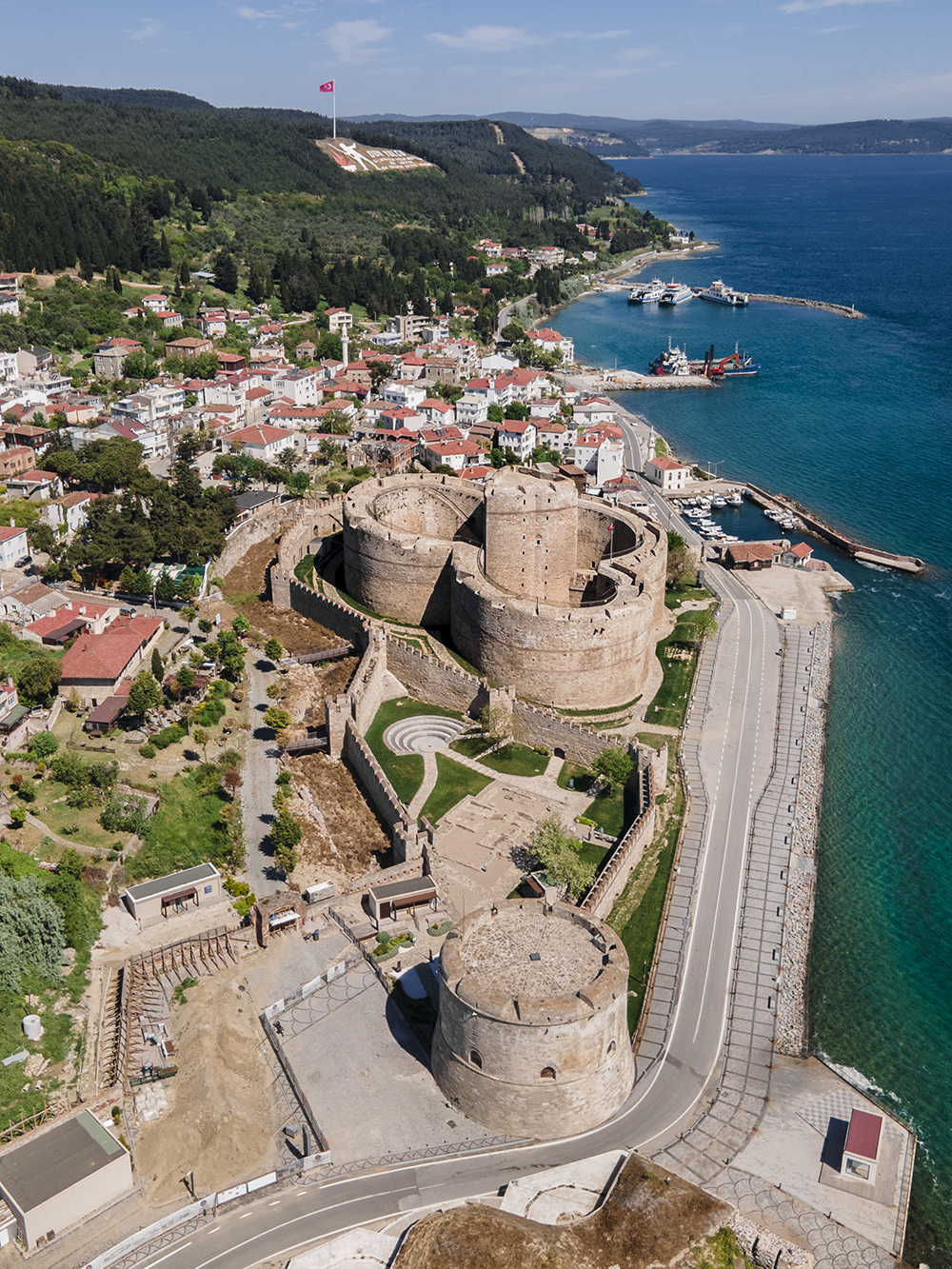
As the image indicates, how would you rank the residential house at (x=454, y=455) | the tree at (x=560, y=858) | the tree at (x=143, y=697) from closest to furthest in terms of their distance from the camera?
1. the tree at (x=560, y=858)
2. the tree at (x=143, y=697)
3. the residential house at (x=454, y=455)

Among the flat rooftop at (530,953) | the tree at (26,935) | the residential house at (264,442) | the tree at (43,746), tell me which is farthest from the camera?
the residential house at (264,442)

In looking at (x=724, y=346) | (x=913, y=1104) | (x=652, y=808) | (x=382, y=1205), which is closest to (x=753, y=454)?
(x=724, y=346)

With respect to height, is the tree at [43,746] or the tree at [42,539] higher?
the tree at [42,539]

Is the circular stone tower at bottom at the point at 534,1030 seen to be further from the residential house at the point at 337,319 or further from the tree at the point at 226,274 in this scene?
the tree at the point at 226,274

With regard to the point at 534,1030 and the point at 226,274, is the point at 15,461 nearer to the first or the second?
the point at 534,1030

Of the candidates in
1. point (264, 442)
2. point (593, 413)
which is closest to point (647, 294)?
point (593, 413)

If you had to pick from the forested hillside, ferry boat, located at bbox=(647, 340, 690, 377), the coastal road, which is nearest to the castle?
the coastal road

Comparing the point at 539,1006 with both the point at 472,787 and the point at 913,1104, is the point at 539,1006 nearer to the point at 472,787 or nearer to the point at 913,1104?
the point at 913,1104

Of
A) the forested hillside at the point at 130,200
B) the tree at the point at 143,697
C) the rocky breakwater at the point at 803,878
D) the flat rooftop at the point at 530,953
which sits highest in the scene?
the forested hillside at the point at 130,200

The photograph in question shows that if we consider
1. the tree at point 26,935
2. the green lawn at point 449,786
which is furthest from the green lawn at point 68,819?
the green lawn at point 449,786
